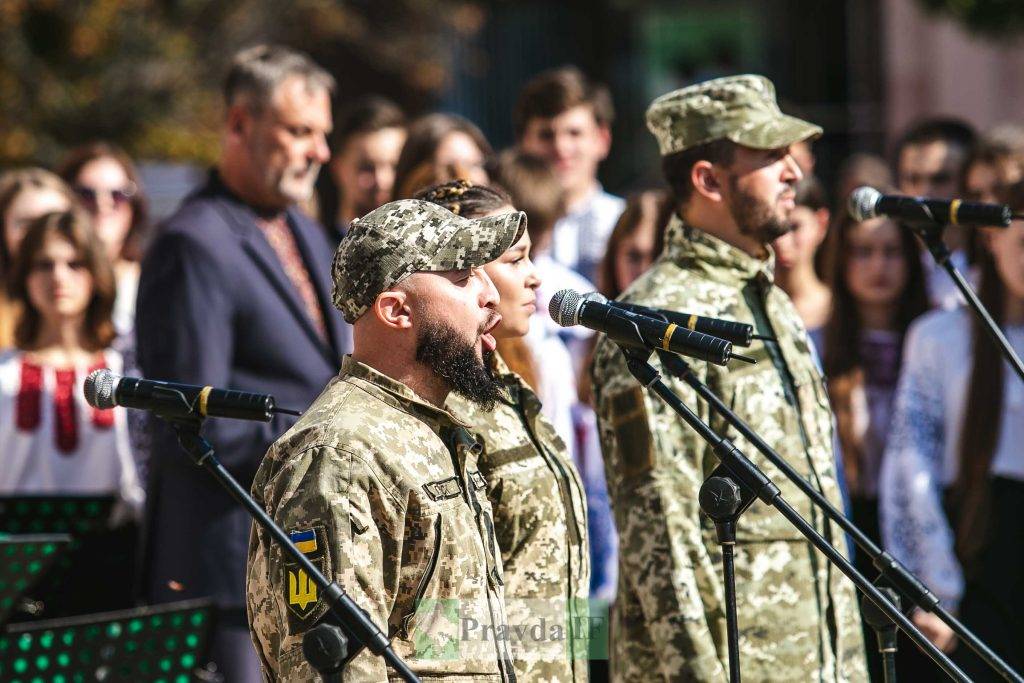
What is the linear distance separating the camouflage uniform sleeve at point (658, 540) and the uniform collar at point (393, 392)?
0.98m

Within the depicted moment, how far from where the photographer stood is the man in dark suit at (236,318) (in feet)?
15.9

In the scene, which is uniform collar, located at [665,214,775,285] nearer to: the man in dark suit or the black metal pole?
the man in dark suit

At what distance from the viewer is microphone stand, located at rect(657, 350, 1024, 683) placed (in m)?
3.13

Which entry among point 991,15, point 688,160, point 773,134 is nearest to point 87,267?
point 688,160

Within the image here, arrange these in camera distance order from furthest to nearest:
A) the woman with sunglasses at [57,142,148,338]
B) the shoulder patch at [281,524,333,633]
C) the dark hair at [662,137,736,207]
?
1. the woman with sunglasses at [57,142,148,338]
2. the dark hair at [662,137,736,207]
3. the shoulder patch at [281,524,333,633]

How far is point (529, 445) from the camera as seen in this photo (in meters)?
3.72

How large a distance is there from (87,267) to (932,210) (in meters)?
3.59

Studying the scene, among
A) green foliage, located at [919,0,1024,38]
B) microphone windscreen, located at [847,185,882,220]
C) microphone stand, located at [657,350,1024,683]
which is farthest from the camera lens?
green foliage, located at [919,0,1024,38]

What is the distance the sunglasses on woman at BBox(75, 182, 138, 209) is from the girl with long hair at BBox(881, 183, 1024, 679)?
362 centimetres

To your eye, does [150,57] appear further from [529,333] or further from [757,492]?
[757,492]

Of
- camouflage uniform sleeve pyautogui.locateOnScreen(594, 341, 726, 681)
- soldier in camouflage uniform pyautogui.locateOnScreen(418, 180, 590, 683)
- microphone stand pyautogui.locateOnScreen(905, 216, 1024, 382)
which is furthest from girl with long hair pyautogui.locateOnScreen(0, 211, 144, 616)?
microphone stand pyautogui.locateOnScreen(905, 216, 1024, 382)

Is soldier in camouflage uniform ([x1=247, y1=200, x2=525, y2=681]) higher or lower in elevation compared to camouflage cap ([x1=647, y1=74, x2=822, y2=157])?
lower

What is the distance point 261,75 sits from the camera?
17.3 ft

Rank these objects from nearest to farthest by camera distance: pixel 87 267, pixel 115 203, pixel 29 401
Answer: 1. pixel 29 401
2. pixel 87 267
3. pixel 115 203
